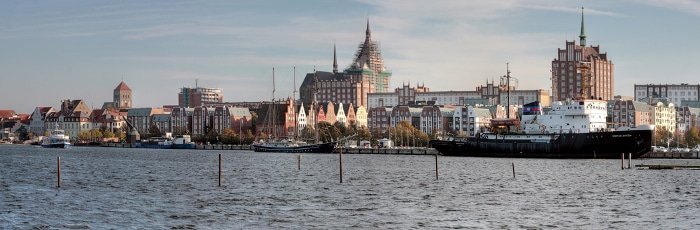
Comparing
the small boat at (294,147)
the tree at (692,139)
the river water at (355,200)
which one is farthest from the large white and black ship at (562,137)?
the tree at (692,139)

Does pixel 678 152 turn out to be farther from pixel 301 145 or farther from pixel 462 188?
pixel 462 188

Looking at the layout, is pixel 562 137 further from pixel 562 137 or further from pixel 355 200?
pixel 355 200

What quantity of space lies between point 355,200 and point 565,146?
72.2 m

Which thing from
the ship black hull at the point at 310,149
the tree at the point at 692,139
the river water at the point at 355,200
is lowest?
the river water at the point at 355,200

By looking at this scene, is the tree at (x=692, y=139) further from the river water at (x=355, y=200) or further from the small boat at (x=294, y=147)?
the river water at (x=355, y=200)

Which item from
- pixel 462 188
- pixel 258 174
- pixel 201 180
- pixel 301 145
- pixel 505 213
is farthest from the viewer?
pixel 301 145

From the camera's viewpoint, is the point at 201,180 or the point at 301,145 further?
the point at 301,145

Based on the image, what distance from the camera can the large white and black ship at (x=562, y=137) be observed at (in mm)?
126812

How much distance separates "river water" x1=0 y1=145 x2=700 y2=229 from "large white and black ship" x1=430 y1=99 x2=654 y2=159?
98.3ft

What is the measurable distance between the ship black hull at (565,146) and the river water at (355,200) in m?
29.3

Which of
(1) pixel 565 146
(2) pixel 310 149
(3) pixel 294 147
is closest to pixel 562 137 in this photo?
(1) pixel 565 146

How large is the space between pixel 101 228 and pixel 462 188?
3291cm

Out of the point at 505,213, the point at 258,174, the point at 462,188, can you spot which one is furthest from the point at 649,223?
the point at 258,174

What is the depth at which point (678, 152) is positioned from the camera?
150m
